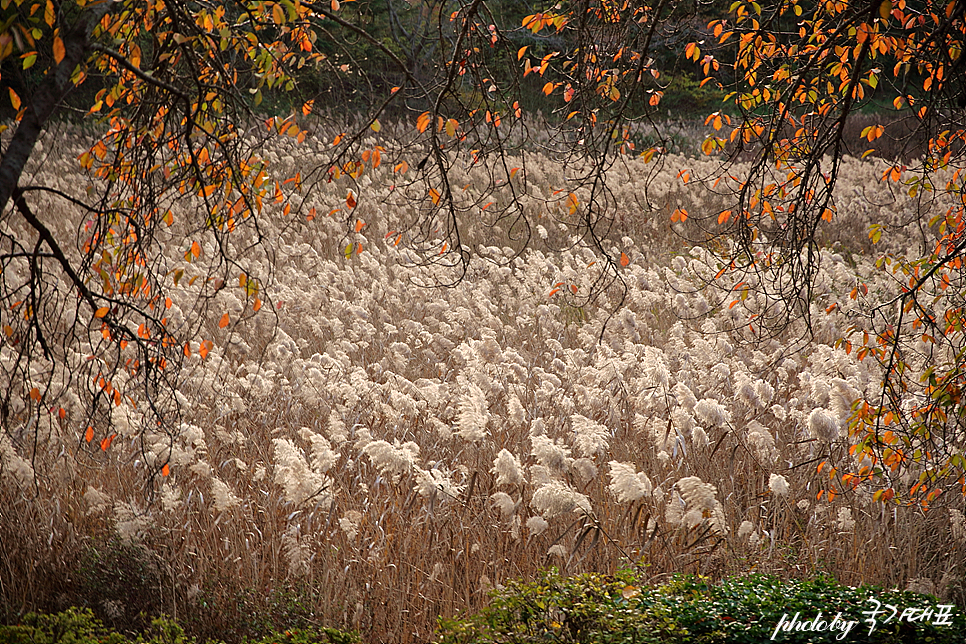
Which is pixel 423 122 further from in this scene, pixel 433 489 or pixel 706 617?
pixel 706 617

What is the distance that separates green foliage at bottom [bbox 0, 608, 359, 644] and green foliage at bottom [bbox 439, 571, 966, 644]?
552 mm

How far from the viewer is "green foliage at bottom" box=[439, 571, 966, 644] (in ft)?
8.34

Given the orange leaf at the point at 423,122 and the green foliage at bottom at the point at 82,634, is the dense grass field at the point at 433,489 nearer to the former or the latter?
the green foliage at bottom at the point at 82,634

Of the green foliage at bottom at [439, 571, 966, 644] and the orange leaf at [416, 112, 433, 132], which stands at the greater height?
the orange leaf at [416, 112, 433, 132]

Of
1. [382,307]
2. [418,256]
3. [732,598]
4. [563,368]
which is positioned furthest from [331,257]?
[732,598]

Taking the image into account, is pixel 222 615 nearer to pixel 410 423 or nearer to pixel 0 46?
pixel 410 423

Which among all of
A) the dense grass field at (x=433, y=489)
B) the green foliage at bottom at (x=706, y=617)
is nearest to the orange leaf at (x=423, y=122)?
the dense grass field at (x=433, y=489)

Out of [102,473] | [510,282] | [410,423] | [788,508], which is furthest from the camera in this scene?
[510,282]

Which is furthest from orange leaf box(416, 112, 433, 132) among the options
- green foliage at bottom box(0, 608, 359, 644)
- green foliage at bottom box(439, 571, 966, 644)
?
green foliage at bottom box(0, 608, 359, 644)

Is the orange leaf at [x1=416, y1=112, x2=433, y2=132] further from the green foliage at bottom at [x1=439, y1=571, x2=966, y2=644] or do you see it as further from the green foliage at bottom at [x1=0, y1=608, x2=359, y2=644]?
the green foliage at bottom at [x1=0, y1=608, x2=359, y2=644]

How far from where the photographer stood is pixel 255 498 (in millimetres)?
4344

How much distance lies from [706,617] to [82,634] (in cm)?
239

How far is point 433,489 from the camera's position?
12.5ft

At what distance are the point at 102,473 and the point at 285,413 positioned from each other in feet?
4.31
